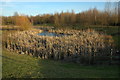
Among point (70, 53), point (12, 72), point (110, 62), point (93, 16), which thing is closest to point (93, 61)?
point (110, 62)

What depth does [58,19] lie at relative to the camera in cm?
3850

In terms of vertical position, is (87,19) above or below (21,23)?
above

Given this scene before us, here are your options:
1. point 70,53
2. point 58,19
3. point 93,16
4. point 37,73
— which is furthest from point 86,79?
point 58,19

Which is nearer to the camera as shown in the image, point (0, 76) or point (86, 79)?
point (86, 79)

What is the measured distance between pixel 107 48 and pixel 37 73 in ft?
22.3

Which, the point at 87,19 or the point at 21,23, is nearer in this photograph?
the point at 21,23

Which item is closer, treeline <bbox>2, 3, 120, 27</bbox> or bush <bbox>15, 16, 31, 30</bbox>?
treeline <bbox>2, 3, 120, 27</bbox>

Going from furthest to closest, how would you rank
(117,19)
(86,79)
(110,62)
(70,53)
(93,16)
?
(93,16)
(117,19)
(70,53)
(110,62)
(86,79)

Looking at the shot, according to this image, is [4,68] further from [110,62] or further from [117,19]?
[117,19]

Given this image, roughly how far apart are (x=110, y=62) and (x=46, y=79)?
13.5 ft

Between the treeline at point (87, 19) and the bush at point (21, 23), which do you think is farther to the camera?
the bush at point (21, 23)

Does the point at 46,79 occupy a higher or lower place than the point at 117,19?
lower

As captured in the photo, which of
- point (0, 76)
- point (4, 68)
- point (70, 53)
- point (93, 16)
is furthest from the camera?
point (93, 16)

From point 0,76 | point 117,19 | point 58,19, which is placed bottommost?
point 0,76
